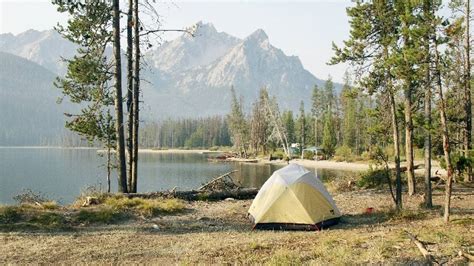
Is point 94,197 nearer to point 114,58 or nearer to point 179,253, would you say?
point 114,58

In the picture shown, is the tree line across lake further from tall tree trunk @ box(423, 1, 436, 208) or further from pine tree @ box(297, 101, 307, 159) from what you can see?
pine tree @ box(297, 101, 307, 159)

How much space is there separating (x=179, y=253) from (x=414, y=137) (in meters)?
16.2

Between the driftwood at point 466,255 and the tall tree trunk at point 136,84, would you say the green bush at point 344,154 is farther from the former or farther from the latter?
the driftwood at point 466,255

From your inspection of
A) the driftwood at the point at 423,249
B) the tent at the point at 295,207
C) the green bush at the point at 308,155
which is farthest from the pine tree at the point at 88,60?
the green bush at the point at 308,155

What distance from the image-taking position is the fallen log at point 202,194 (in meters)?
18.8

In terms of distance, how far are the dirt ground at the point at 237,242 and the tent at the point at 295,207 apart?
463 mm

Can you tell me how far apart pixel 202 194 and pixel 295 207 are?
7.65 metres

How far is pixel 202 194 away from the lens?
2070 centimetres

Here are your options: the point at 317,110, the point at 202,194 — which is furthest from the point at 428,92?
the point at 317,110

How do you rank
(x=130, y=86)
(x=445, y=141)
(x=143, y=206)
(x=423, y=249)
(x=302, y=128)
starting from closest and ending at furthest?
(x=423, y=249), (x=445, y=141), (x=143, y=206), (x=130, y=86), (x=302, y=128)

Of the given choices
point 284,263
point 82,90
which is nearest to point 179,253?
point 284,263

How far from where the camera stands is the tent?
13750 mm

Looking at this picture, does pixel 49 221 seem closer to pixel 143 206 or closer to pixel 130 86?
pixel 143 206

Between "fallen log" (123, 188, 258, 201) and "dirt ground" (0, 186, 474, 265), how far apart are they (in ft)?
10.7
